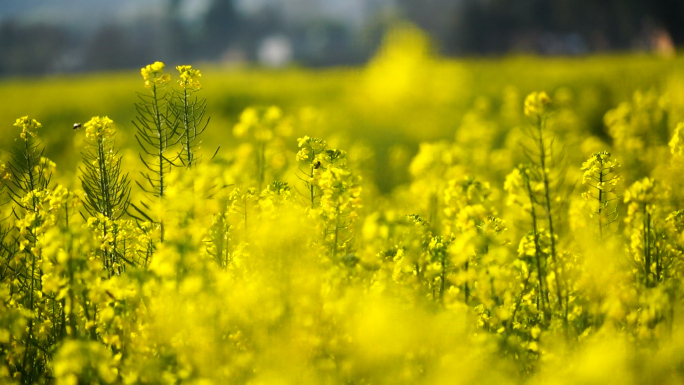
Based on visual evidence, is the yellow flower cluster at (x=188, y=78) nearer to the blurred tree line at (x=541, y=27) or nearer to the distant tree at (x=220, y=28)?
the blurred tree line at (x=541, y=27)

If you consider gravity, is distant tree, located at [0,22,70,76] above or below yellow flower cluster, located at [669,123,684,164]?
above

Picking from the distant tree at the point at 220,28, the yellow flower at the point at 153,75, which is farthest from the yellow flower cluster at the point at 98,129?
the distant tree at the point at 220,28

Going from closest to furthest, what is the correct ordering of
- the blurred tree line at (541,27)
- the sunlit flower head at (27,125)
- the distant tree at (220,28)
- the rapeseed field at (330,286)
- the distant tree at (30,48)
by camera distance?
the rapeseed field at (330,286) → the sunlit flower head at (27,125) → the blurred tree line at (541,27) → the distant tree at (30,48) → the distant tree at (220,28)

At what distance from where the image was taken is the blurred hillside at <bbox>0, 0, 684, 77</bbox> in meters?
29.7

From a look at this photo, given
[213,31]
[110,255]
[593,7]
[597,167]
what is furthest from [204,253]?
[213,31]

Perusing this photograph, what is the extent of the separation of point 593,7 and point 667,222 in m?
29.7

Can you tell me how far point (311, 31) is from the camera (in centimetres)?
5844

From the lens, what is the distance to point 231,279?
9.61 feet

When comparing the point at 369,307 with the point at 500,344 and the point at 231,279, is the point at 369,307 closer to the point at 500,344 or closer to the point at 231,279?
the point at 500,344

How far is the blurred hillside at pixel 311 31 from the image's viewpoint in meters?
29.7

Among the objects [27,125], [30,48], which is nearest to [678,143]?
[27,125]

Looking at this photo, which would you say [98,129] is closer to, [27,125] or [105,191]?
[105,191]

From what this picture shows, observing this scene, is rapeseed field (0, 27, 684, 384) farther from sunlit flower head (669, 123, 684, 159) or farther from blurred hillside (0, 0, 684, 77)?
blurred hillside (0, 0, 684, 77)

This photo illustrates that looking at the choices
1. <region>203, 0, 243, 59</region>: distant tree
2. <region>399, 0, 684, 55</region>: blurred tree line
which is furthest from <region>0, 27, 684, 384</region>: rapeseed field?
<region>203, 0, 243, 59</region>: distant tree
